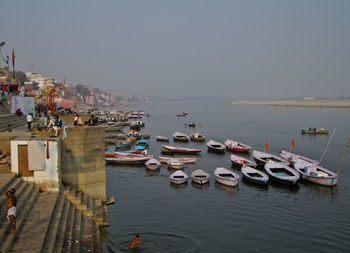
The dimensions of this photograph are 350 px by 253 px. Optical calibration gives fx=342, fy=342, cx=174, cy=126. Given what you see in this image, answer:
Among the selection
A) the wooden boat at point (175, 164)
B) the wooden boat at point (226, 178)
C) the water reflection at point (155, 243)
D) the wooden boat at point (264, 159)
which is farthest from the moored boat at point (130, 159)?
the water reflection at point (155, 243)

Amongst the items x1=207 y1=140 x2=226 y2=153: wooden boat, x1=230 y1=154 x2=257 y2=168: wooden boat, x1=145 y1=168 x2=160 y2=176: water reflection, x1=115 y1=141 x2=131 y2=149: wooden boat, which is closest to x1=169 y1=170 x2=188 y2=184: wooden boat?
x1=145 y1=168 x2=160 y2=176: water reflection

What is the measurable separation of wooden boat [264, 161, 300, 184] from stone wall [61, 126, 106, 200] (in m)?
16.5

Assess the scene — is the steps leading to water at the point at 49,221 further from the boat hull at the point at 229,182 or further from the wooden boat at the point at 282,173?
the wooden boat at the point at 282,173

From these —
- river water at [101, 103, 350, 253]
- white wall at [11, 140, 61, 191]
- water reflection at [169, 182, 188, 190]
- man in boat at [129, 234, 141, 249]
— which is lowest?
river water at [101, 103, 350, 253]

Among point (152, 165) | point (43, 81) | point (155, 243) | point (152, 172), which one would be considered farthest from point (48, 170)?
point (43, 81)

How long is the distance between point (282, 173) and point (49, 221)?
23839 mm

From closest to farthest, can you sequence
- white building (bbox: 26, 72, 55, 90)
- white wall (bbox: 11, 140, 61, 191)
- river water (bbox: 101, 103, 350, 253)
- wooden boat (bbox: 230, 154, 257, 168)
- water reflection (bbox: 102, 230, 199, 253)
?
1. water reflection (bbox: 102, 230, 199, 253)
2. white wall (bbox: 11, 140, 61, 191)
3. river water (bbox: 101, 103, 350, 253)
4. wooden boat (bbox: 230, 154, 257, 168)
5. white building (bbox: 26, 72, 55, 90)

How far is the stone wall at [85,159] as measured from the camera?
1925cm

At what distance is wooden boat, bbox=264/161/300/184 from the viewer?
29.5 m

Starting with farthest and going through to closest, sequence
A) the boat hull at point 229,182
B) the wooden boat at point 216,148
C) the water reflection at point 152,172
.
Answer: the wooden boat at point 216,148, the water reflection at point 152,172, the boat hull at point 229,182

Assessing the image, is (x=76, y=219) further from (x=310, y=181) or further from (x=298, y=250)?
(x=310, y=181)

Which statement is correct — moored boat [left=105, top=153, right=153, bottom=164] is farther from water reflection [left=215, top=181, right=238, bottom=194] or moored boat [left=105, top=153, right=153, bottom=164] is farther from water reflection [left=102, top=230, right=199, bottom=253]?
water reflection [left=102, top=230, right=199, bottom=253]

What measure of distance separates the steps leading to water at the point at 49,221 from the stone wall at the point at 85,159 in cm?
103

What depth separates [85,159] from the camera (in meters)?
19.8
